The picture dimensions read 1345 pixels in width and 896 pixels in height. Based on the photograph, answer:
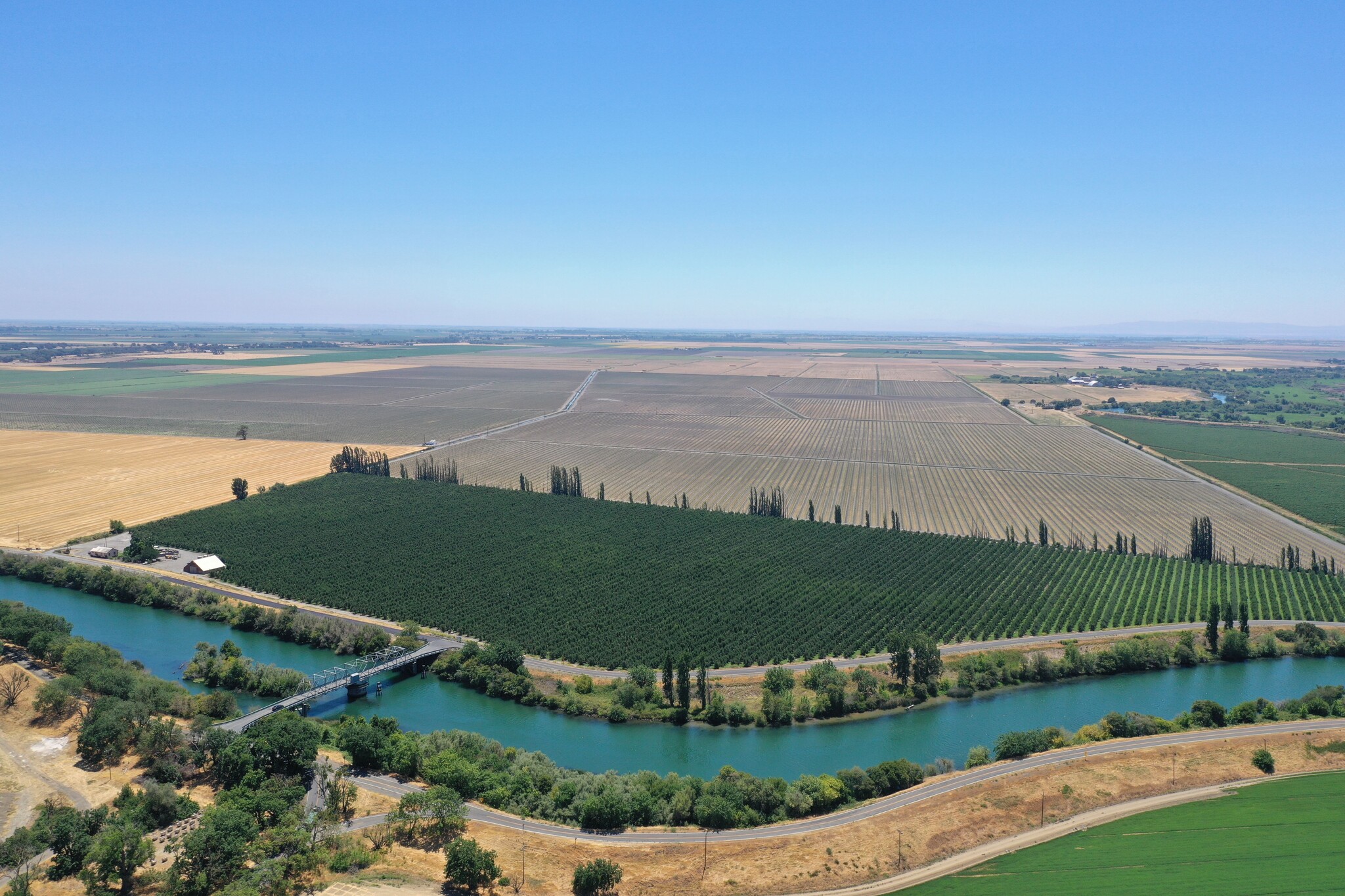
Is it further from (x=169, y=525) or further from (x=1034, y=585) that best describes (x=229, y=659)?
(x=1034, y=585)

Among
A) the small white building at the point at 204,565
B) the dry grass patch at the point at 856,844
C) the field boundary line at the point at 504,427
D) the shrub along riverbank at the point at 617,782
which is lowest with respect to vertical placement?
the dry grass patch at the point at 856,844

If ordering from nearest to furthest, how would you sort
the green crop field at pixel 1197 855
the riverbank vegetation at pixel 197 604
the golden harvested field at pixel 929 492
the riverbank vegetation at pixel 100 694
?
the green crop field at pixel 1197 855, the riverbank vegetation at pixel 100 694, the riverbank vegetation at pixel 197 604, the golden harvested field at pixel 929 492

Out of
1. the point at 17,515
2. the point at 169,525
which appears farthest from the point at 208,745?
the point at 17,515

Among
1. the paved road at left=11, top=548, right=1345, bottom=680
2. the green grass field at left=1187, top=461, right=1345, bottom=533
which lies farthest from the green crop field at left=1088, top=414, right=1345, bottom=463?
the paved road at left=11, top=548, right=1345, bottom=680

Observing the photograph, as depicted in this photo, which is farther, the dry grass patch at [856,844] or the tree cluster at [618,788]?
the tree cluster at [618,788]

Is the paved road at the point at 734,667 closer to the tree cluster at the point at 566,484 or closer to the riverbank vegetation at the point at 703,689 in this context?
the riverbank vegetation at the point at 703,689

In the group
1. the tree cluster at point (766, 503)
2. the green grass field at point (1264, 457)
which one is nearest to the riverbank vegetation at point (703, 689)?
the tree cluster at point (766, 503)

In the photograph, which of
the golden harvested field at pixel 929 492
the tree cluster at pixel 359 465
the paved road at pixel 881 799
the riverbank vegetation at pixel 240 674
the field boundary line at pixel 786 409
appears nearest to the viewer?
the paved road at pixel 881 799
